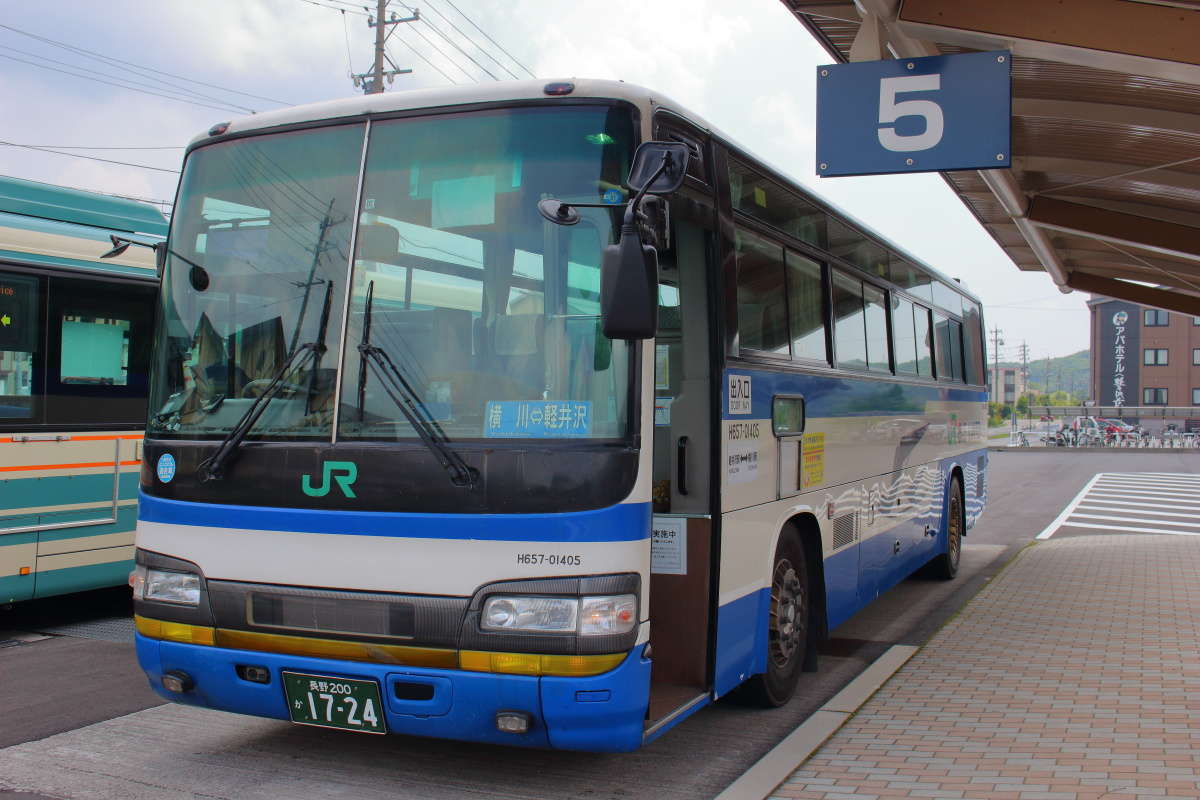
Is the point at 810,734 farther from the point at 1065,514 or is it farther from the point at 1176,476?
the point at 1176,476

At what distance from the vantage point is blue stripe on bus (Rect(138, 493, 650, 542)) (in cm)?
436

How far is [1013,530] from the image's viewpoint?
18.2 m

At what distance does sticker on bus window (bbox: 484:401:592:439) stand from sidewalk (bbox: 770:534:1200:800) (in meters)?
1.90

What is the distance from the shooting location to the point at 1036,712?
6.15 meters

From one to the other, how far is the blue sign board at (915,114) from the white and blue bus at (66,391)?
5710 millimetres

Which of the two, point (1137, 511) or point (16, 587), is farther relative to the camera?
point (1137, 511)

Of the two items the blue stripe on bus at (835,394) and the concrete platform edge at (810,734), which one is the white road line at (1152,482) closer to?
the blue stripe on bus at (835,394)

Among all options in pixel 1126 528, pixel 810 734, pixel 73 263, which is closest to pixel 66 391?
pixel 73 263

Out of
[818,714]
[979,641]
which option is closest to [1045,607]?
[979,641]

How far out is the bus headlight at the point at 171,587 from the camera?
4.88 m

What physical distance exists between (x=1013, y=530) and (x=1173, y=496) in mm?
9655

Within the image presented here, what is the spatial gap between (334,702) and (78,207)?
626 cm

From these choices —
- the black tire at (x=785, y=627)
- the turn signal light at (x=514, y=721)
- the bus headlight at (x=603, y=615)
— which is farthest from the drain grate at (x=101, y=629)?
the bus headlight at (x=603, y=615)

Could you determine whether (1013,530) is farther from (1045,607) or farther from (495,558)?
(495,558)
